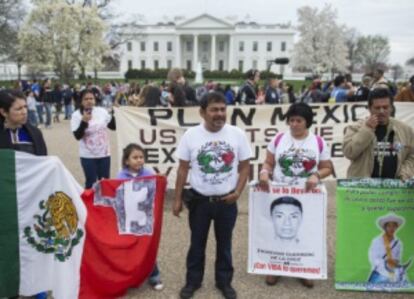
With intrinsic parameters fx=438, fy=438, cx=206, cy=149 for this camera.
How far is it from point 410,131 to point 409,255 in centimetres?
114

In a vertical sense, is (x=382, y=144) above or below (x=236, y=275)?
above

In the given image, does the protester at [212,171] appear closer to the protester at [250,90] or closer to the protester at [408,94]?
the protester at [408,94]

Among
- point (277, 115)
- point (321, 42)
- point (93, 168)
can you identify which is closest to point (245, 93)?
point (277, 115)

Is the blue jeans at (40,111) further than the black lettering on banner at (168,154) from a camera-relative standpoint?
Yes

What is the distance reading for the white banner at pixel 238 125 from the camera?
702 centimetres

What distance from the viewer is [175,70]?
845 centimetres

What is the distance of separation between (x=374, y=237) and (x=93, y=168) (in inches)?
143

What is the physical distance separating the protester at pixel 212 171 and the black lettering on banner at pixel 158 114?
324 cm

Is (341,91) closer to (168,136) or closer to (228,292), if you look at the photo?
(168,136)

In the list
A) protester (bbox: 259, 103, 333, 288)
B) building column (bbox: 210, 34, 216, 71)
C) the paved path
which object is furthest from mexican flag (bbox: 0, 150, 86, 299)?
building column (bbox: 210, 34, 216, 71)

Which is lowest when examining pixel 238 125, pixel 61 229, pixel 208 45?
pixel 61 229

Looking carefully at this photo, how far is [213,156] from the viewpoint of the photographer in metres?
3.73

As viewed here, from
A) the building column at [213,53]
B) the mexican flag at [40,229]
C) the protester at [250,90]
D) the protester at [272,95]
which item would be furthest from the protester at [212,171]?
the building column at [213,53]

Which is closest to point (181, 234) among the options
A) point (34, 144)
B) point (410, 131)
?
point (34, 144)
